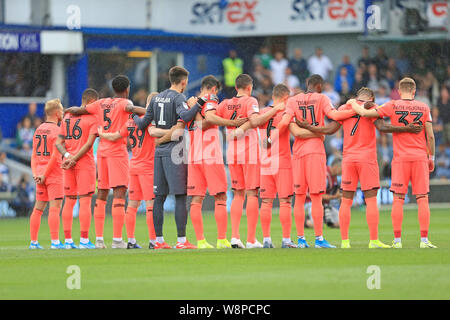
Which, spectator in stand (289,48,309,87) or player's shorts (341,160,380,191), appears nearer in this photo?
player's shorts (341,160,380,191)

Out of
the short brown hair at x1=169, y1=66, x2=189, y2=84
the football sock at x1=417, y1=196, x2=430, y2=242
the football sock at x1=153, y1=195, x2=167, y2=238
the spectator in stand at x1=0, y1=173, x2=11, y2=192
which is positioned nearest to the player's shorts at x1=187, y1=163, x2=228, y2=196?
the football sock at x1=153, y1=195, x2=167, y2=238

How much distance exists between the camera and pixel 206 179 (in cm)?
1538

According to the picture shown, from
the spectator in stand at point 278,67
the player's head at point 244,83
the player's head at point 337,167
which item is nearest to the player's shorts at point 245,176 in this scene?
the player's head at point 244,83

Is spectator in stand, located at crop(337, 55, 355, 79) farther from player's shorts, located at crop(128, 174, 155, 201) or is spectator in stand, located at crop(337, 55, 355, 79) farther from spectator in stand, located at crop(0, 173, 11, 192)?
player's shorts, located at crop(128, 174, 155, 201)

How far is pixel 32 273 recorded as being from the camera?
12539mm

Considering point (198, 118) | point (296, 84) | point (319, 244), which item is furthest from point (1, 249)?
point (296, 84)

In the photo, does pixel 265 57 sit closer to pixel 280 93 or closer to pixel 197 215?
pixel 280 93

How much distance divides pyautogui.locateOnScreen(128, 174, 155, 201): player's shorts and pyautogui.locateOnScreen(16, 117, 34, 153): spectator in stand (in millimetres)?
15241

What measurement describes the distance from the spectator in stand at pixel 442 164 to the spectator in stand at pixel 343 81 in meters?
3.67

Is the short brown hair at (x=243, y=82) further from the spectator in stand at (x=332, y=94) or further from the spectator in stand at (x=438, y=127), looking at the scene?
the spectator in stand at (x=332, y=94)

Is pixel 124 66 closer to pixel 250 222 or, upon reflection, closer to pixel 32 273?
pixel 250 222

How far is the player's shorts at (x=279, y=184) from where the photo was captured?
15422mm

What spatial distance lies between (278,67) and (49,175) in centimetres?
1868

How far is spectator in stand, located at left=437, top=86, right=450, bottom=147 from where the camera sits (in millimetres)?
31484
